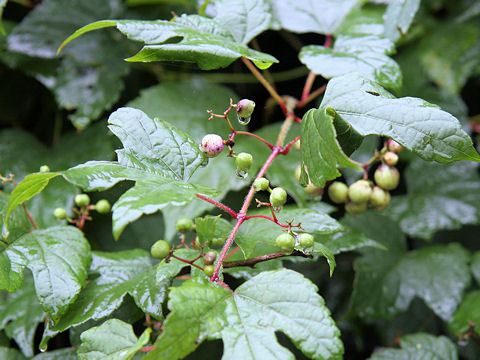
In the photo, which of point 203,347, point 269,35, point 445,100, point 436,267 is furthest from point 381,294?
point 269,35

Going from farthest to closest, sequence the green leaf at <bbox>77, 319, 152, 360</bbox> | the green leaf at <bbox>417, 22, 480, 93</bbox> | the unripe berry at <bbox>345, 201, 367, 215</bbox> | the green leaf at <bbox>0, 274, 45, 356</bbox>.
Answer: the green leaf at <bbox>417, 22, 480, 93</bbox>
the unripe berry at <bbox>345, 201, 367, 215</bbox>
the green leaf at <bbox>0, 274, 45, 356</bbox>
the green leaf at <bbox>77, 319, 152, 360</bbox>

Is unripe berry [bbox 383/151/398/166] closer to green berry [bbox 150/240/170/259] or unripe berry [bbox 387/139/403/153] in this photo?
unripe berry [bbox 387/139/403/153]

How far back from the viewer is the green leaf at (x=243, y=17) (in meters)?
1.09

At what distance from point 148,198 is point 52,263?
33 centimetres

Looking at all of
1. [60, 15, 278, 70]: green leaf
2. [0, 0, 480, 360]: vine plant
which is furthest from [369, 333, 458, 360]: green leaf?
[60, 15, 278, 70]: green leaf

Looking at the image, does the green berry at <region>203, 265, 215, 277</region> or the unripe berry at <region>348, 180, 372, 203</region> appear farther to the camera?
the unripe berry at <region>348, 180, 372, 203</region>

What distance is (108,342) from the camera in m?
0.71

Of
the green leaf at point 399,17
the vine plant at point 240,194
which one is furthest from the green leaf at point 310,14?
the green leaf at point 399,17

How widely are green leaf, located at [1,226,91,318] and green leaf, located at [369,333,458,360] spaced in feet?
2.58

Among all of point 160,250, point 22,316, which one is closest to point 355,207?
point 160,250

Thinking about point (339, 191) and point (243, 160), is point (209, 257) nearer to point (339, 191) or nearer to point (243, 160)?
point (243, 160)

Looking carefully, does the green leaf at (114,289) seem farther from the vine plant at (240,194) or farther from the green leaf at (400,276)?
the green leaf at (400,276)

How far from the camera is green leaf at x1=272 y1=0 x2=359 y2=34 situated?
1341 millimetres

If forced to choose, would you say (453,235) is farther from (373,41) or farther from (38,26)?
(38,26)
